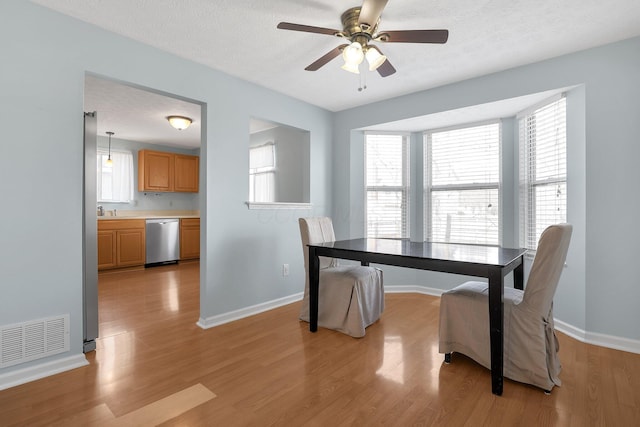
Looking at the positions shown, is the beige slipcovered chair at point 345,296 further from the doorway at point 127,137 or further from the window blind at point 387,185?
the window blind at point 387,185

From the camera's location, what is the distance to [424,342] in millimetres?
2535

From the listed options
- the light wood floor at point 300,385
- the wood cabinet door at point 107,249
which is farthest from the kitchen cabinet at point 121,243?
the light wood floor at point 300,385

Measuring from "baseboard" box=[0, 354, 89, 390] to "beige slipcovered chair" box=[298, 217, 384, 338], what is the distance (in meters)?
1.73

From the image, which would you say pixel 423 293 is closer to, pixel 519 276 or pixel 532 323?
pixel 519 276

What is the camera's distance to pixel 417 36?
6.10 feet

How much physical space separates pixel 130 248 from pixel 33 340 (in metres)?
3.69

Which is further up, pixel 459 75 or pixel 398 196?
pixel 459 75

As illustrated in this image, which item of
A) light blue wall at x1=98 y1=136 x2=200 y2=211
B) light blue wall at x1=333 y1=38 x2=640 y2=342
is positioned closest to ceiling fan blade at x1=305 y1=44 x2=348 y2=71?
light blue wall at x1=333 y1=38 x2=640 y2=342

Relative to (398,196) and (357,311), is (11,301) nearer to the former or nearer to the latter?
(357,311)

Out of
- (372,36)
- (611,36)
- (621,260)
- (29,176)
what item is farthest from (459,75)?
(29,176)

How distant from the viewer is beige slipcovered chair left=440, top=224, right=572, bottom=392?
1.82m

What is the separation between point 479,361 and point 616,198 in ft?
5.58

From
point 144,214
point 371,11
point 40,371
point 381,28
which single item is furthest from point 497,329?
point 144,214

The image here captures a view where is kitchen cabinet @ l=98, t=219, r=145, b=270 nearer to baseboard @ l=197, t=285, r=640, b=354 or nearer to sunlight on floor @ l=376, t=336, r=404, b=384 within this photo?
baseboard @ l=197, t=285, r=640, b=354
